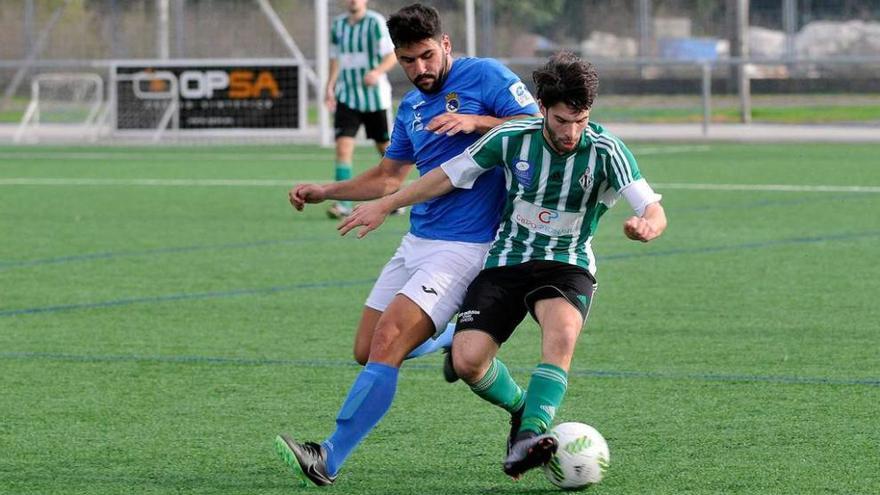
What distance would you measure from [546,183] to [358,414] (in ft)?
3.19

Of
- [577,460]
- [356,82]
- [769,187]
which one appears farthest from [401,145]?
[769,187]

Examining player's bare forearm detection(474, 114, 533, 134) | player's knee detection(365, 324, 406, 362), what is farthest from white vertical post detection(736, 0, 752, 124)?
player's knee detection(365, 324, 406, 362)

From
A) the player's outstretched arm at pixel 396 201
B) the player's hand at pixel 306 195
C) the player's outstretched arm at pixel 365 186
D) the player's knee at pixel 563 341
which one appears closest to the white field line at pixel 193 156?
the player's outstretched arm at pixel 365 186

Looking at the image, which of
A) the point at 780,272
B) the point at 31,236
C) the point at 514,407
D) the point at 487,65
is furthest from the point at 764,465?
the point at 31,236

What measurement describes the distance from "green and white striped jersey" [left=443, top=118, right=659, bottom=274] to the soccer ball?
0.63 m

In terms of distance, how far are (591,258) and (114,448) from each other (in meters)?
1.80

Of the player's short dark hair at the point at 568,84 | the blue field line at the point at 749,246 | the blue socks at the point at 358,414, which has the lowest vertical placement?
the blue field line at the point at 749,246

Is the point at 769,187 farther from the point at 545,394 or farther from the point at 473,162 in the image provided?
the point at 545,394

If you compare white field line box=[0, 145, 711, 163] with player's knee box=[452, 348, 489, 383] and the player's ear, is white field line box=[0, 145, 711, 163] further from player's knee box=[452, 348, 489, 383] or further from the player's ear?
player's knee box=[452, 348, 489, 383]

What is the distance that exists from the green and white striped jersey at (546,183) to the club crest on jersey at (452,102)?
0.33 metres

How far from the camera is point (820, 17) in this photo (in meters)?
25.0

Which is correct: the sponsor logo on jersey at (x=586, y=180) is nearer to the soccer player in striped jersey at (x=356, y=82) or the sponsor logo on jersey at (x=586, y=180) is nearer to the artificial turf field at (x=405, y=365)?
the artificial turf field at (x=405, y=365)

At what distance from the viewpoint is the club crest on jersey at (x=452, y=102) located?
558cm

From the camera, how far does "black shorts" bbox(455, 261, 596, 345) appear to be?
5.12 m
